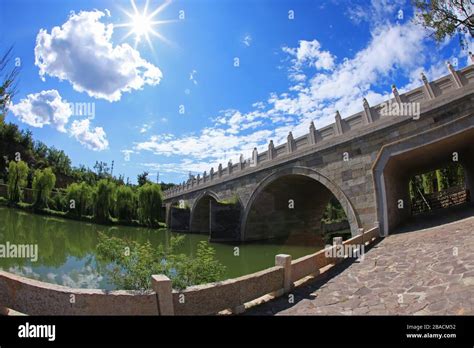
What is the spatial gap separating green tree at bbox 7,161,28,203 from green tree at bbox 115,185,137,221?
15.7m

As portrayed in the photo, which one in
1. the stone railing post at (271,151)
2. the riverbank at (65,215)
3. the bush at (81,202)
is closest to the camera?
the stone railing post at (271,151)

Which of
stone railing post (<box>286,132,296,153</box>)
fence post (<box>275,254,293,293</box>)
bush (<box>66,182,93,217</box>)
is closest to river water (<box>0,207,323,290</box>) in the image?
fence post (<box>275,254,293,293</box>)

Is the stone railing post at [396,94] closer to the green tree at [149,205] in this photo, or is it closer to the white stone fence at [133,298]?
the white stone fence at [133,298]

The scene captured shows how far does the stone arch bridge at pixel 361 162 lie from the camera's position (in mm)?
10133

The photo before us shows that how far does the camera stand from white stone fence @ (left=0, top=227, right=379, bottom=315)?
3.70m

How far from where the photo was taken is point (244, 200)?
66.7 feet

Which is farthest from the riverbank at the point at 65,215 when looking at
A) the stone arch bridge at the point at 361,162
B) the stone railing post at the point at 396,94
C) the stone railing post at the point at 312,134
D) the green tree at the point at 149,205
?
the stone railing post at the point at 396,94

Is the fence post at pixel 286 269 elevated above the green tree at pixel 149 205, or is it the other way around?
the green tree at pixel 149 205

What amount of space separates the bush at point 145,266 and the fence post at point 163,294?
516mm

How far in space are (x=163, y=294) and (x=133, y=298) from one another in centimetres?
37

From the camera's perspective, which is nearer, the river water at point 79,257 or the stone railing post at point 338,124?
the river water at point 79,257

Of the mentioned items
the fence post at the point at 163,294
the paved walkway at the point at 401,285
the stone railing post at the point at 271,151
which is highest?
the stone railing post at the point at 271,151

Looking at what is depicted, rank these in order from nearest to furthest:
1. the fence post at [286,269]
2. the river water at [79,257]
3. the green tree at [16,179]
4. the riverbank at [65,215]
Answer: the fence post at [286,269]
the river water at [79,257]
the riverbank at [65,215]
the green tree at [16,179]
